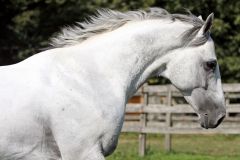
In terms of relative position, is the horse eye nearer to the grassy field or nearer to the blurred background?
the grassy field

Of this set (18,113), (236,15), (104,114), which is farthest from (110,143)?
(236,15)

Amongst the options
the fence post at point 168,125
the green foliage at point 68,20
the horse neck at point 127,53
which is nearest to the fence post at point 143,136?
the fence post at point 168,125

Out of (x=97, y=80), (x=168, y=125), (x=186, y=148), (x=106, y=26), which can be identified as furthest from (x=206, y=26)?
(x=186, y=148)

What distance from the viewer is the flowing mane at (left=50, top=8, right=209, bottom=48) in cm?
504

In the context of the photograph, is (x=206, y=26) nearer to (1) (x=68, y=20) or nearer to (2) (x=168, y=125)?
(2) (x=168, y=125)

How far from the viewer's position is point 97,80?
189 inches

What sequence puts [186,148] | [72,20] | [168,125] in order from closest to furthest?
[168,125] < [186,148] < [72,20]

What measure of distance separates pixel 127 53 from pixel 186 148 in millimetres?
10358

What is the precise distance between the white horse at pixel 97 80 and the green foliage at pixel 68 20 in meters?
19.4

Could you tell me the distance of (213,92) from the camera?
16.7 ft

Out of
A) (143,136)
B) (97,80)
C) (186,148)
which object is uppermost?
(97,80)

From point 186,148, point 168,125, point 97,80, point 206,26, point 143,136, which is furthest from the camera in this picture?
point 186,148

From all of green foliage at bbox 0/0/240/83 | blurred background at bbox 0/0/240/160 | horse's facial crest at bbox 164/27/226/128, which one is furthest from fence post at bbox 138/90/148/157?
green foliage at bbox 0/0/240/83

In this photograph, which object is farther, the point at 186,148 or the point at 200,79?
the point at 186,148
